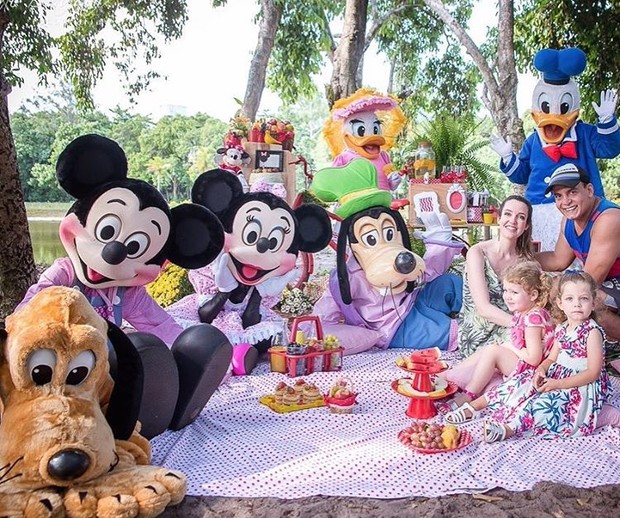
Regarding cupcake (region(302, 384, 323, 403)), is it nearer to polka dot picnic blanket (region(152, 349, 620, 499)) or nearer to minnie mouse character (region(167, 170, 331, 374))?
polka dot picnic blanket (region(152, 349, 620, 499))

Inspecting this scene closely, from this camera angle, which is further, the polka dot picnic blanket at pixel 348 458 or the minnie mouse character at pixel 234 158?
the minnie mouse character at pixel 234 158

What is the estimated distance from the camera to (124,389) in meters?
1.99

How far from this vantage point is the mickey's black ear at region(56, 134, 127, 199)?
8.54 feet

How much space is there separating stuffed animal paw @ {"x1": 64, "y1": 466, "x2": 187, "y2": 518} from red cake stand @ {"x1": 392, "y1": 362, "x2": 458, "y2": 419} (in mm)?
1157

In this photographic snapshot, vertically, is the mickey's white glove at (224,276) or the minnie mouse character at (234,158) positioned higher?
the minnie mouse character at (234,158)

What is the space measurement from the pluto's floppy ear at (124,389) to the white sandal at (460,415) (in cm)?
133

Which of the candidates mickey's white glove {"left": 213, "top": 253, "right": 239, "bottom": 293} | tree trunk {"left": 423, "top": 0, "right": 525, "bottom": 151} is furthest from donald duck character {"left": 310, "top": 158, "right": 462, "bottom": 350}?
tree trunk {"left": 423, "top": 0, "right": 525, "bottom": 151}

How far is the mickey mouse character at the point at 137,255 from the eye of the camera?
8.03ft

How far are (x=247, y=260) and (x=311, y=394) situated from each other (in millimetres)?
840

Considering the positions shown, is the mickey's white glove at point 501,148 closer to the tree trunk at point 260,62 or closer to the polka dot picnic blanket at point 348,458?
the polka dot picnic blanket at point 348,458

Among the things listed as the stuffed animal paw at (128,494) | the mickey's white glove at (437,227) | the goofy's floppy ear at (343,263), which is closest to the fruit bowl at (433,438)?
the stuffed animal paw at (128,494)

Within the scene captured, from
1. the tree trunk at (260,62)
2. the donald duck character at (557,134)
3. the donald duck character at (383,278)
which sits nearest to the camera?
the donald duck character at (383,278)

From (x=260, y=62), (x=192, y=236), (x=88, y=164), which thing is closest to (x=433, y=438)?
(x=192, y=236)

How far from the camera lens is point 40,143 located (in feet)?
61.1
